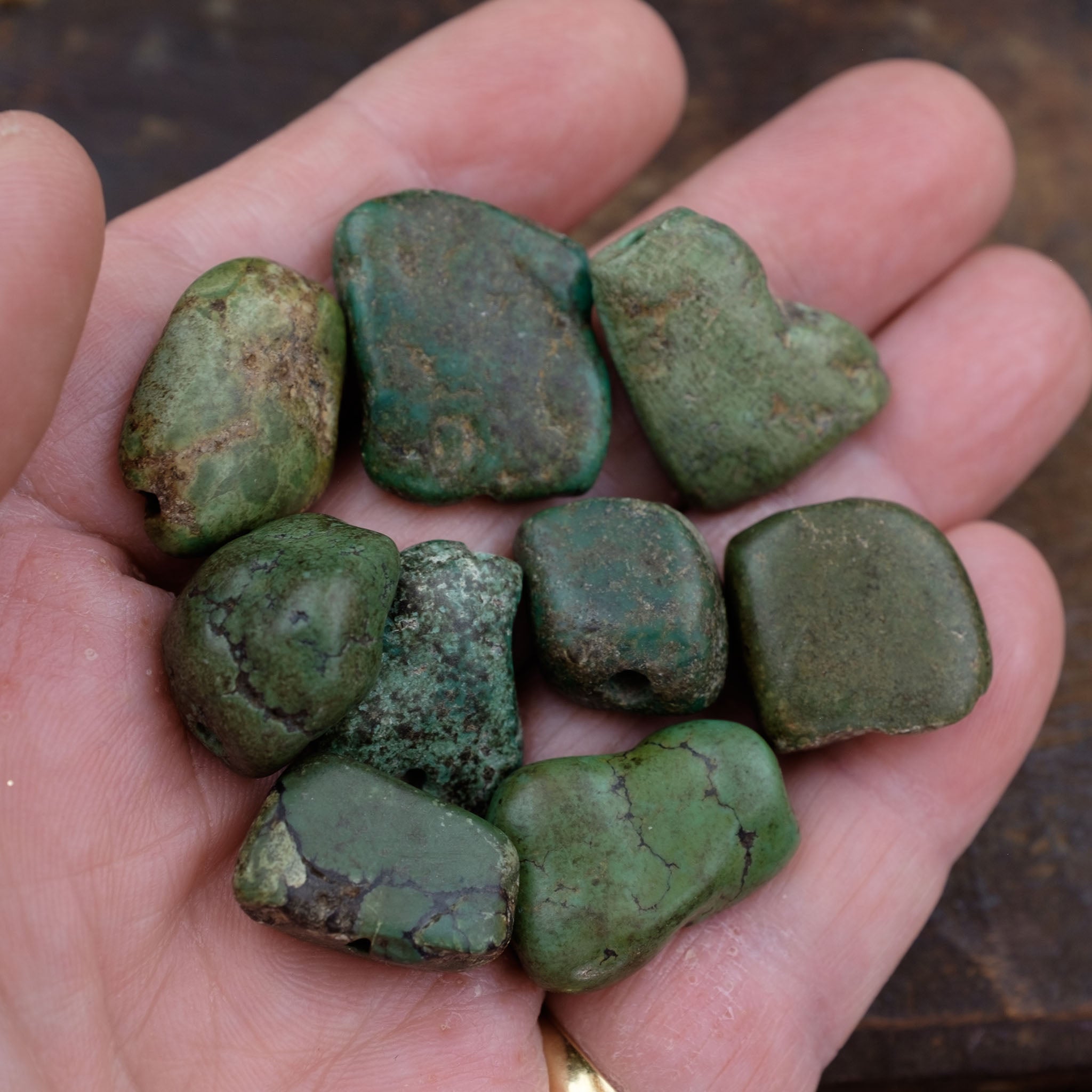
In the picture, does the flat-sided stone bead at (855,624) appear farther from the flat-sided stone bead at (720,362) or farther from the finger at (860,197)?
the finger at (860,197)

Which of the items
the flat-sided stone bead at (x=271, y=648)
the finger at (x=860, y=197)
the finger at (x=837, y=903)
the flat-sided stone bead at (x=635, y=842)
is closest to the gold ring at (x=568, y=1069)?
the finger at (x=837, y=903)

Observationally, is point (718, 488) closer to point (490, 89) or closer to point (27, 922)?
point (490, 89)

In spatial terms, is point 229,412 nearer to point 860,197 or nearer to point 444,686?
point 444,686

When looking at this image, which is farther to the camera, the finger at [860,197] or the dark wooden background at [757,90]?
the dark wooden background at [757,90]

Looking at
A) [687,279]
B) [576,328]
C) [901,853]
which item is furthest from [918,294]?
[901,853]

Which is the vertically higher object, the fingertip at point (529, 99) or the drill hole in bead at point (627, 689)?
the fingertip at point (529, 99)

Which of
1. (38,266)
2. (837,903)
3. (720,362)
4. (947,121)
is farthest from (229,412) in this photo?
(947,121)
